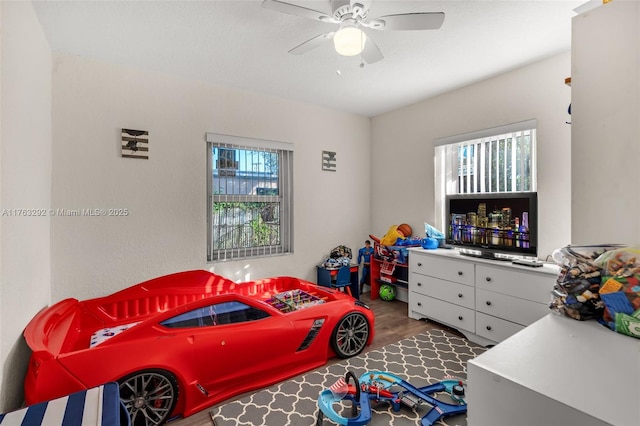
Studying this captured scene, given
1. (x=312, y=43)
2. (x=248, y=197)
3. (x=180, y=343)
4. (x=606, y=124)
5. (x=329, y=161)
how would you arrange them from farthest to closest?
1. (x=329, y=161)
2. (x=248, y=197)
3. (x=312, y=43)
4. (x=180, y=343)
5. (x=606, y=124)

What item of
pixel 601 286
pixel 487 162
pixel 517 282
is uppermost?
pixel 487 162

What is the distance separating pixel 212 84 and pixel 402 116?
2.38 metres

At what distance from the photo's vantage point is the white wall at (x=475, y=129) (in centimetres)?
254

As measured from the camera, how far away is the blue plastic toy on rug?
1.60m

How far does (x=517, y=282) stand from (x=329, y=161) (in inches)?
99.6

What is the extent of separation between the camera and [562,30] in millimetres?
2160

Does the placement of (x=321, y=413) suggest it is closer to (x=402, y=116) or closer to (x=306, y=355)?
(x=306, y=355)

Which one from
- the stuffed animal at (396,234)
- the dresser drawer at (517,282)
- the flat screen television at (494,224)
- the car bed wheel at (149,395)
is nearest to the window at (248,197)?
the stuffed animal at (396,234)

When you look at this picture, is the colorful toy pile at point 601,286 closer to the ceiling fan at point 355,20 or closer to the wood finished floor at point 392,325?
the ceiling fan at point 355,20

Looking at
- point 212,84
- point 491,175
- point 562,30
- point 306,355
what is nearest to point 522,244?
point 491,175

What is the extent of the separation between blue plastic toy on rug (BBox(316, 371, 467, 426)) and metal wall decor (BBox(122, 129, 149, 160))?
8.43 feet

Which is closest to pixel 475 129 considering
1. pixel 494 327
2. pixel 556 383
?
pixel 494 327

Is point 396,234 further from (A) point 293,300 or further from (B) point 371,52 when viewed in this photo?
(B) point 371,52

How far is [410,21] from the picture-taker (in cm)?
173
